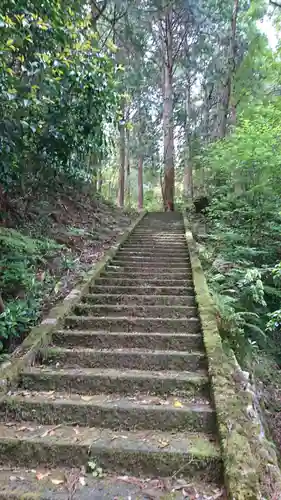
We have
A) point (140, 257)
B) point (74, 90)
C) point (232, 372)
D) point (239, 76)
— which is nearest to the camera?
point (232, 372)

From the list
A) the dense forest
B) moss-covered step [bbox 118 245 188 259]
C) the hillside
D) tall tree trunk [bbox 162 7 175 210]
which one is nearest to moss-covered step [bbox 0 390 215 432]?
the hillside

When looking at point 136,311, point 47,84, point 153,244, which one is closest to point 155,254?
point 153,244

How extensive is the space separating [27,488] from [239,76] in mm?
17660

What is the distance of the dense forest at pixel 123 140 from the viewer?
473cm

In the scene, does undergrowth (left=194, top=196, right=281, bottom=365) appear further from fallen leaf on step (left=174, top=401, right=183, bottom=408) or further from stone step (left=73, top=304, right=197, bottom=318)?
fallen leaf on step (left=174, top=401, right=183, bottom=408)

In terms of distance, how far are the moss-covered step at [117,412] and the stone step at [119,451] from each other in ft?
0.31

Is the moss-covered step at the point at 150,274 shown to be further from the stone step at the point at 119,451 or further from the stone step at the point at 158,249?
the stone step at the point at 119,451

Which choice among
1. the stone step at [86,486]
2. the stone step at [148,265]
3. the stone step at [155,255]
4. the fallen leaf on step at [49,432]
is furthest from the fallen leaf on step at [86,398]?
the stone step at [155,255]

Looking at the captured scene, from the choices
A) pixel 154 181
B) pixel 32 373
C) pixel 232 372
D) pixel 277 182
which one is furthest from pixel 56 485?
pixel 154 181

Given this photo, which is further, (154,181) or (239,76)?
(154,181)

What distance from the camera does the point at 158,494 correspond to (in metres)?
2.46

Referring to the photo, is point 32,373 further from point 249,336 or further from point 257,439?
point 249,336

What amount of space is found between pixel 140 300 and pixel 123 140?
13.6 metres

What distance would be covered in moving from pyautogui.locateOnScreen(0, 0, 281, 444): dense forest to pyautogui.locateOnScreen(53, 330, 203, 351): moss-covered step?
0.62 metres
